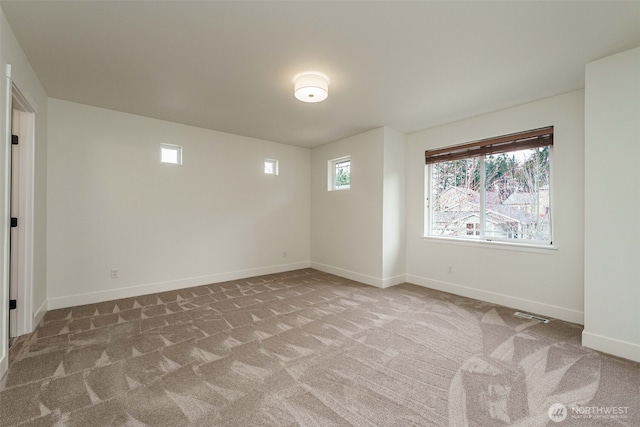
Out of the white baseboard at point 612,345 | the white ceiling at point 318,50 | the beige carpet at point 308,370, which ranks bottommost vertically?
the beige carpet at point 308,370

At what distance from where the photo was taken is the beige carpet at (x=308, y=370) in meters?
1.75

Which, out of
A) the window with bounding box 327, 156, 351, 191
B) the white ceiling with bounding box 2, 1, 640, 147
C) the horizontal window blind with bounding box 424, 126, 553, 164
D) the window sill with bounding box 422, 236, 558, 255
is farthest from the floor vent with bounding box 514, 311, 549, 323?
the window with bounding box 327, 156, 351, 191

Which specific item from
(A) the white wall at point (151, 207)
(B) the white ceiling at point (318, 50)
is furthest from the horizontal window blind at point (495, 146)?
(A) the white wall at point (151, 207)

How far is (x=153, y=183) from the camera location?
4258 mm

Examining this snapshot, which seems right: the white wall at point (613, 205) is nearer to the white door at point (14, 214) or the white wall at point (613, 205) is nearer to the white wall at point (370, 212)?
the white wall at point (370, 212)

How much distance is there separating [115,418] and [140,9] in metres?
2.68

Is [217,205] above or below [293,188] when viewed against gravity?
below

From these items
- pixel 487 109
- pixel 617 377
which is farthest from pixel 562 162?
pixel 617 377

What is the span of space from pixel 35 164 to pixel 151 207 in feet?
4.60

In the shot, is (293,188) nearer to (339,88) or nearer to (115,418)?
(339,88)

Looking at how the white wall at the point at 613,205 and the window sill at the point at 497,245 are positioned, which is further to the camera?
the window sill at the point at 497,245

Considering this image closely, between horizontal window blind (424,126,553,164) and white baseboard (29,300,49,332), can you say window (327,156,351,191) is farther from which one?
white baseboard (29,300,49,332)

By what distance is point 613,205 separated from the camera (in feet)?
8.17

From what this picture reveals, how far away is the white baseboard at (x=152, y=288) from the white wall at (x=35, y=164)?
0.26m
